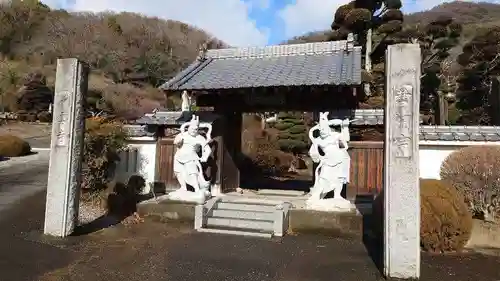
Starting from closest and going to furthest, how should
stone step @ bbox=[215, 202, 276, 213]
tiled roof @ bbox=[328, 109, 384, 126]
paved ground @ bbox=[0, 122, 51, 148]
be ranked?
1. stone step @ bbox=[215, 202, 276, 213]
2. tiled roof @ bbox=[328, 109, 384, 126]
3. paved ground @ bbox=[0, 122, 51, 148]

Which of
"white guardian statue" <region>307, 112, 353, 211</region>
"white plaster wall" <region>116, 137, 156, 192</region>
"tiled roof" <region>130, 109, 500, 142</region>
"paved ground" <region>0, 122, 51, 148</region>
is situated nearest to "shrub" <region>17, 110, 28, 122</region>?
"paved ground" <region>0, 122, 51, 148</region>

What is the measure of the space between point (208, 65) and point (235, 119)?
2.22 m

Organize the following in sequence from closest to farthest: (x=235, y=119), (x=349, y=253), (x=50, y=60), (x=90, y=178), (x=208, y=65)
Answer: (x=349, y=253)
(x=90, y=178)
(x=235, y=119)
(x=208, y=65)
(x=50, y=60)

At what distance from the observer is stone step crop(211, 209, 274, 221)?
819cm

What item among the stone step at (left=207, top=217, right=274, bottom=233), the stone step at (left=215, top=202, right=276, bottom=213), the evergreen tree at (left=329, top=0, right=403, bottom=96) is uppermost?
the evergreen tree at (left=329, top=0, right=403, bottom=96)

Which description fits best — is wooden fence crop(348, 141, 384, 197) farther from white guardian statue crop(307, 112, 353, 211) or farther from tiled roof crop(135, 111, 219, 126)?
tiled roof crop(135, 111, 219, 126)

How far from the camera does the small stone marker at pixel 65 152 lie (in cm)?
705

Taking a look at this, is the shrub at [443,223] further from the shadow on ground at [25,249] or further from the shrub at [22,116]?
the shrub at [22,116]

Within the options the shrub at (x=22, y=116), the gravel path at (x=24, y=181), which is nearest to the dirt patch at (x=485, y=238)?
the gravel path at (x=24, y=181)

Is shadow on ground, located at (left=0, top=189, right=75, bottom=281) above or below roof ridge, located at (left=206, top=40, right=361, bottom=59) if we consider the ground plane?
below

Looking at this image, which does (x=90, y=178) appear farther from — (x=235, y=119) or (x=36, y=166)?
(x=36, y=166)

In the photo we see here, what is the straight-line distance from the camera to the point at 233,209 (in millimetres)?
8641

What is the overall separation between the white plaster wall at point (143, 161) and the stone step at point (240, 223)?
4068 millimetres

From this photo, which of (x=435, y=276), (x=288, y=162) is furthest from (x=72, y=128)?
(x=288, y=162)
